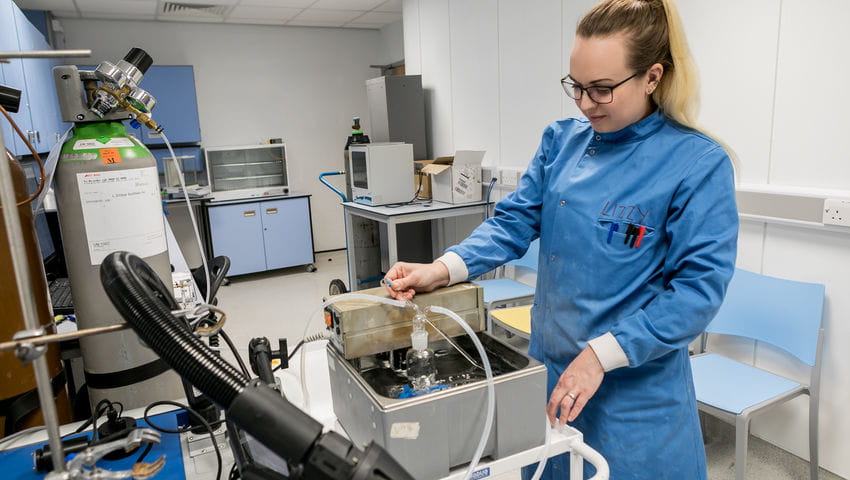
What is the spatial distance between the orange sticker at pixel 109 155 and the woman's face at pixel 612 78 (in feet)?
2.77

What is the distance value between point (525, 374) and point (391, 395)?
0.73 ft

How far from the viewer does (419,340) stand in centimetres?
89

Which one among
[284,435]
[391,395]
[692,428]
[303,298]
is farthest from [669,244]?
[303,298]

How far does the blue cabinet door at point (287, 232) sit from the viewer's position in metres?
4.97

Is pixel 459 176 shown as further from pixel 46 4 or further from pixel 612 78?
pixel 46 4

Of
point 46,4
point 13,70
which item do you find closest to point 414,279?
point 13,70

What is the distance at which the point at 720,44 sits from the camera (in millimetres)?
2137

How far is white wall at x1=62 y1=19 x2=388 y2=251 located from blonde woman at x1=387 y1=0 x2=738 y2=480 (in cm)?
492

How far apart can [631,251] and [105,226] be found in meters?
0.95

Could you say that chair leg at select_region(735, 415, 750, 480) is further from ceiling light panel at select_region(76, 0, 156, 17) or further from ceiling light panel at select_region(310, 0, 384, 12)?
ceiling light panel at select_region(76, 0, 156, 17)

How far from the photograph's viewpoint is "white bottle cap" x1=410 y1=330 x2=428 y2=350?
887 mm

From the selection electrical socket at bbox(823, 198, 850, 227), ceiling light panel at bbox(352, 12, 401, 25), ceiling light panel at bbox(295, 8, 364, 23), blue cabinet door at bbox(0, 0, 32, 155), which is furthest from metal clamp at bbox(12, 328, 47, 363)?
ceiling light panel at bbox(352, 12, 401, 25)

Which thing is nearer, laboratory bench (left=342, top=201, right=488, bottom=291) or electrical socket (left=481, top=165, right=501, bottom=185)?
laboratory bench (left=342, top=201, right=488, bottom=291)

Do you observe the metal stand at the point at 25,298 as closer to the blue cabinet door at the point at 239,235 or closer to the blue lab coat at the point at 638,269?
the blue lab coat at the point at 638,269
